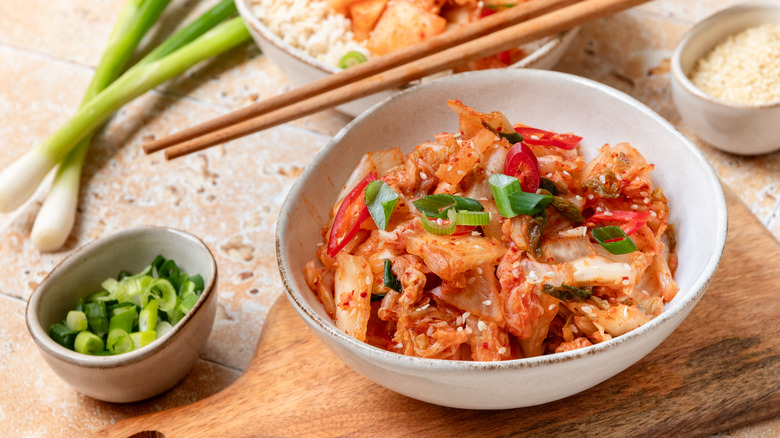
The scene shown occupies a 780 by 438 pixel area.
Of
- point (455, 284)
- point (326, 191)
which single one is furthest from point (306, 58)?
point (455, 284)

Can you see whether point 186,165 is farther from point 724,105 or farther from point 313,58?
point 724,105

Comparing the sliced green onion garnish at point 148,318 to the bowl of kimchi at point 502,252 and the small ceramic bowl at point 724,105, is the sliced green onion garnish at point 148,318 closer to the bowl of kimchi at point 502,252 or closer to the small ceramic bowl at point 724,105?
the bowl of kimchi at point 502,252

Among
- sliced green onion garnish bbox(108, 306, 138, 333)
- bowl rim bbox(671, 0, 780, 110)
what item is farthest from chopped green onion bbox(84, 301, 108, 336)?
bowl rim bbox(671, 0, 780, 110)

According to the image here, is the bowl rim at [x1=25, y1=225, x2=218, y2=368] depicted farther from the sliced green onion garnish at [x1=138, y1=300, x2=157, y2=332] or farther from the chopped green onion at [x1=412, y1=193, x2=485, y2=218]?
the chopped green onion at [x1=412, y1=193, x2=485, y2=218]

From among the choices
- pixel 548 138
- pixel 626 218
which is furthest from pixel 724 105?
pixel 626 218

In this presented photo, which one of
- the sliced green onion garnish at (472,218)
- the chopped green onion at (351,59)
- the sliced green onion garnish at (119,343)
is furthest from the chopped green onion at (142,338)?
the chopped green onion at (351,59)

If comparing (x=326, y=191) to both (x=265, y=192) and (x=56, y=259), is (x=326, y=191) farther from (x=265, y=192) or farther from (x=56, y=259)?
(x=56, y=259)
